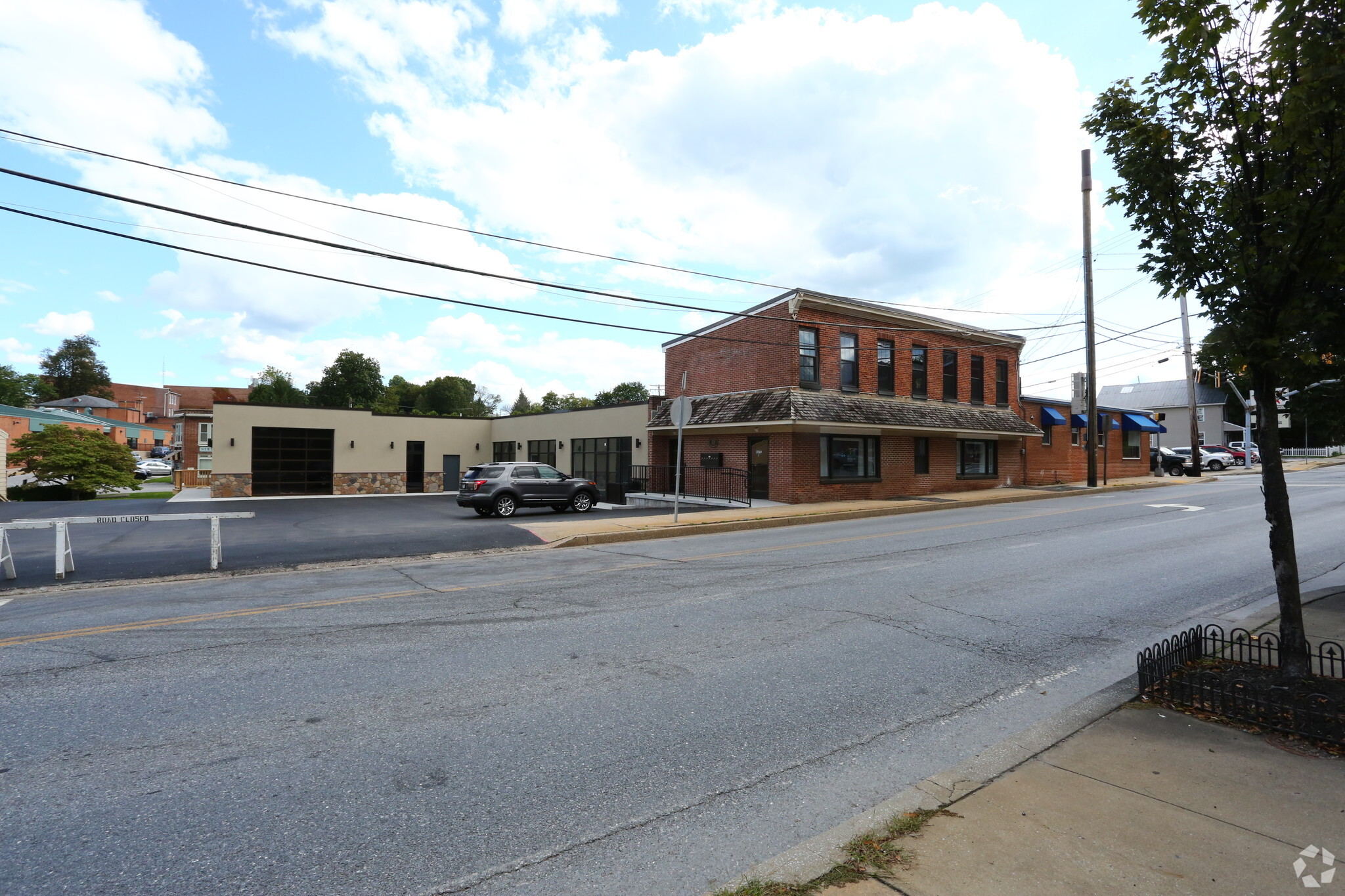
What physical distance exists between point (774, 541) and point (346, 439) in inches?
1005

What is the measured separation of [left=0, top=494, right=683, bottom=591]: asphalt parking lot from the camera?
11.6 m

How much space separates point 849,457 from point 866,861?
70.5ft

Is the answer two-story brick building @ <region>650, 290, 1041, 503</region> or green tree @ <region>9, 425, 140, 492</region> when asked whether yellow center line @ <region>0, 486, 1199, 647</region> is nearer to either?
two-story brick building @ <region>650, 290, 1041, 503</region>

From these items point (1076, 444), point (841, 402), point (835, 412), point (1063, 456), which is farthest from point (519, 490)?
point (1076, 444)

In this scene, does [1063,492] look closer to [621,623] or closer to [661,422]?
[661,422]

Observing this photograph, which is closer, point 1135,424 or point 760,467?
point 760,467

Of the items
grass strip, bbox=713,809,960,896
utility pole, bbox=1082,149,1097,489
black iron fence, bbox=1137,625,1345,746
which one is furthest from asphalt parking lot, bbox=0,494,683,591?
utility pole, bbox=1082,149,1097,489

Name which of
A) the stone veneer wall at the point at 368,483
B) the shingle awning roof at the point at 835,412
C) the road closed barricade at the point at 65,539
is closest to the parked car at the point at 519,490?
the shingle awning roof at the point at 835,412

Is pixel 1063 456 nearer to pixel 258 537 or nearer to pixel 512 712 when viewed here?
pixel 258 537

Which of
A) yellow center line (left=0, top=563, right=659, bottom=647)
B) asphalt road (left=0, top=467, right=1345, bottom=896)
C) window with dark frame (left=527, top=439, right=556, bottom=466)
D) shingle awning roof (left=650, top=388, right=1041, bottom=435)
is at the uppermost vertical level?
shingle awning roof (left=650, top=388, right=1041, bottom=435)

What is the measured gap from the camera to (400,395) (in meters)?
84.4

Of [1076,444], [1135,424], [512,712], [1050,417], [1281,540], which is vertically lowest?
[512,712]

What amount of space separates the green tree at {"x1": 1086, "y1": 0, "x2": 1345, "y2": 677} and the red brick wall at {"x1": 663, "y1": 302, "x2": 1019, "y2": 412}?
15.6 meters

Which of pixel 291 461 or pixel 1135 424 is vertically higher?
pixel 1135 424
